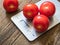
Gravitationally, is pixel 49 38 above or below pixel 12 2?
below

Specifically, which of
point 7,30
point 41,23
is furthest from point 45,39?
point 7,30

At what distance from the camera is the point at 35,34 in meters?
0.70

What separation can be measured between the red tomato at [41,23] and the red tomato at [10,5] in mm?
138

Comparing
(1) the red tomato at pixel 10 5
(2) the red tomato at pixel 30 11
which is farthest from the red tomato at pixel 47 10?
(1) the red tomato at pixel 10 5

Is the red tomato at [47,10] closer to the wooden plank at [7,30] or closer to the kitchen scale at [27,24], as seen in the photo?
the kitchen scale at [27,24]

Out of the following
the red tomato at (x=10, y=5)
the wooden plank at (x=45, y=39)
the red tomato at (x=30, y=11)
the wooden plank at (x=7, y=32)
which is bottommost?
the wooden plank at (x=45, y=39)

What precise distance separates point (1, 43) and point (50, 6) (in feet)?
0.87

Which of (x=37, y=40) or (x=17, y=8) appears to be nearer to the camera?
(x=37, y=40)

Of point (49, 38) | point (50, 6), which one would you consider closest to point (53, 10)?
point (50, 6)

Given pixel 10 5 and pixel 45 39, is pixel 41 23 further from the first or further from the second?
pixel 10 5

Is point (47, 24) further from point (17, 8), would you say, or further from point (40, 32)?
point (17, 8)

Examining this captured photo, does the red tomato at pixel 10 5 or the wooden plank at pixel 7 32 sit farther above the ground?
the red tomato at pixel 10 5

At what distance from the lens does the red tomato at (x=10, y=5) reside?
75 cm

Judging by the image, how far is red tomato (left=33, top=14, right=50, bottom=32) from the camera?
2.18 feet
